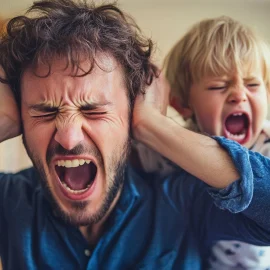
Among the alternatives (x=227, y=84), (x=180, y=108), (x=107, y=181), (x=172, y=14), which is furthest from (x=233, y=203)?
(x=172, y=14)

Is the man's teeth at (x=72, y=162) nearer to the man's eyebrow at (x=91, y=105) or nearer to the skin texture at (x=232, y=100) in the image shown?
the man's eyebrow at (x=91, y=105)

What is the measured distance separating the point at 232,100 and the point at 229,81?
47 millimetres

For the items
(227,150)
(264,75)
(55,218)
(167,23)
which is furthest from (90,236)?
(167,23)

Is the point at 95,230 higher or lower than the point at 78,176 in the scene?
lower

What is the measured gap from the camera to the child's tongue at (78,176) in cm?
84

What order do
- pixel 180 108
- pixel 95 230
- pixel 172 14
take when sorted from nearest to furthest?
1. pixel 95 230
2. pixel 180 108
3. pixel 172 14

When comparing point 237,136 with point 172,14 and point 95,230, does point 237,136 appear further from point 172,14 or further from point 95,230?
point 172,14

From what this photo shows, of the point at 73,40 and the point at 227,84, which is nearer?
the point at 73,40

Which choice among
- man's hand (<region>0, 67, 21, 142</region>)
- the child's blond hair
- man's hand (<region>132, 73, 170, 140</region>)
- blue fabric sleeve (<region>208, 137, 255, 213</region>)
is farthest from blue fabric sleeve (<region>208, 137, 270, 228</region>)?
man's hand (<region>0, 67, 21, 142</region>)

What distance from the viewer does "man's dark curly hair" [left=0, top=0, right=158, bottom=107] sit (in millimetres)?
764

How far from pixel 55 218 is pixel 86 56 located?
0.34m

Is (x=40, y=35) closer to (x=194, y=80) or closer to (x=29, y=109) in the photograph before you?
(x=29, y=109)

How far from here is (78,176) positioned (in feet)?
2.80

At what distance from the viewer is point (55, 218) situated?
2.88 feet
